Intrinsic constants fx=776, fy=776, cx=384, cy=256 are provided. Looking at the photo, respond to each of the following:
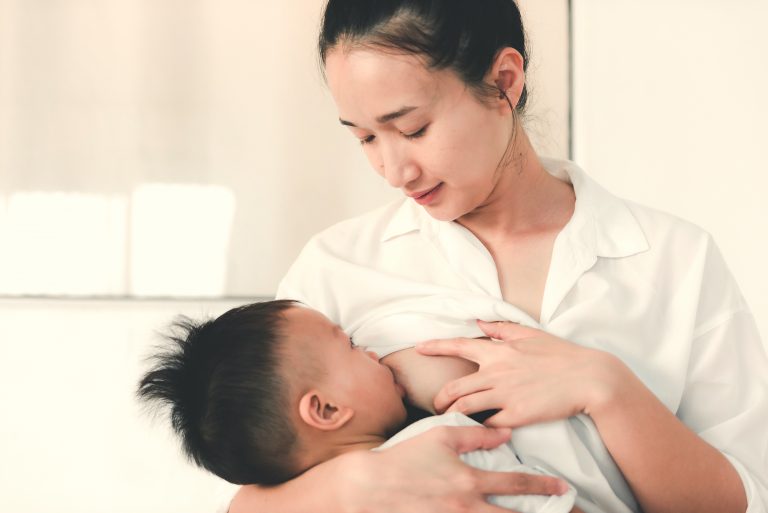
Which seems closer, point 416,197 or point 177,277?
Answer: point 416,197

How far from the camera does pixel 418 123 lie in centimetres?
112

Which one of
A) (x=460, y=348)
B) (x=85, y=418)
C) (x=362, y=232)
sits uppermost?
(x=362, y=232)

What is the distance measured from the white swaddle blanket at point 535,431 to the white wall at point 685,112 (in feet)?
4.11

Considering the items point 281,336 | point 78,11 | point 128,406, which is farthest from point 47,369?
point 281,336

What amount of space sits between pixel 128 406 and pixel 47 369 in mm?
244

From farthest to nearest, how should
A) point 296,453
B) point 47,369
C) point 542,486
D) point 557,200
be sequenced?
point 47,369, point 557,200, point 296,453, point 542,486

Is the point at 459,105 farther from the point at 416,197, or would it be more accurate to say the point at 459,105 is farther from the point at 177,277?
the point at 177,277

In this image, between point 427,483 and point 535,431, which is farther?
point 535,431

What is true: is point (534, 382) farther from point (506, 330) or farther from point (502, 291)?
point (502, 291)

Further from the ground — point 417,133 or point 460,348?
point 417,133

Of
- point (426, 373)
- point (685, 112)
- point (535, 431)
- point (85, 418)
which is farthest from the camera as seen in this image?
point (685, 112)

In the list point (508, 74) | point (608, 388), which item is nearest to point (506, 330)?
point (608, 388)

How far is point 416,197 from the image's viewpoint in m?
1.21

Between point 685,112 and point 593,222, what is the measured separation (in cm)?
121
